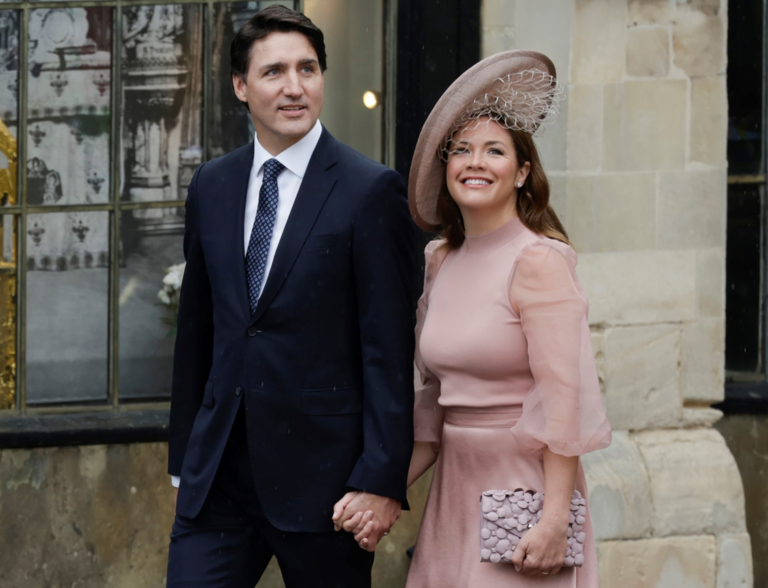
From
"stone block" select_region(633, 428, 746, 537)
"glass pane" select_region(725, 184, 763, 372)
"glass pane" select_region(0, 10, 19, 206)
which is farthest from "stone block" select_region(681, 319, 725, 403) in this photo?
"glass pane" select_region(0, 10, 19, 206)

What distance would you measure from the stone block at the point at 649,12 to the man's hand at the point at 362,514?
8.77 feet

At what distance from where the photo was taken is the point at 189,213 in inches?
116

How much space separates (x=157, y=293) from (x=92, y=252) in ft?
1.15

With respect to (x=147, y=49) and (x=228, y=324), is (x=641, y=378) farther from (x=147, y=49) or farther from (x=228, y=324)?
(x=147, y=49)

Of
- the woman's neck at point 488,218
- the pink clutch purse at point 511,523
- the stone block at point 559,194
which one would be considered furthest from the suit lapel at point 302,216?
the stone block at point 559,194

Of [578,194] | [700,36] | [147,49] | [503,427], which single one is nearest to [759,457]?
[578,194]

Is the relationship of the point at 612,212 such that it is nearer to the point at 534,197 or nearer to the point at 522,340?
the point at 534,197

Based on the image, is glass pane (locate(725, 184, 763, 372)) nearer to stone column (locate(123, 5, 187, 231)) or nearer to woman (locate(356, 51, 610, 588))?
woman (locate(356, 51, 610, 588))

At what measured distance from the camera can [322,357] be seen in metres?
2.66

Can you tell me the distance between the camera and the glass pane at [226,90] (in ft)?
15.4

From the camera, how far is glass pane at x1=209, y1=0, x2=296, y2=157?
4.70 meters

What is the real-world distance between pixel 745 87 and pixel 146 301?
3079 mm

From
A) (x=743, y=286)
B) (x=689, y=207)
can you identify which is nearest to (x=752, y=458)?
(x=743, y=286)

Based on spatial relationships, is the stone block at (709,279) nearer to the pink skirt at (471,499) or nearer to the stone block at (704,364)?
the stone block at (704,364)
